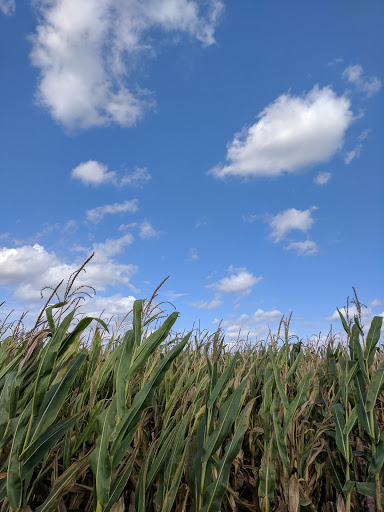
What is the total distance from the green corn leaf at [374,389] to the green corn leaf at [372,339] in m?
0.10

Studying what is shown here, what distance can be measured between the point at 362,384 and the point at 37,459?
133 centimetres

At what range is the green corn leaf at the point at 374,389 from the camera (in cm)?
148

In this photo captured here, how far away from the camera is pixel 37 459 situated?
111 centimetres

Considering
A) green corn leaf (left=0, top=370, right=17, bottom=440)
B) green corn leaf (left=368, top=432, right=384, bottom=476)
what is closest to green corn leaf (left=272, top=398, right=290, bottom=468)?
green corn leaf (left=368, top=432, right=384, bottom=476)

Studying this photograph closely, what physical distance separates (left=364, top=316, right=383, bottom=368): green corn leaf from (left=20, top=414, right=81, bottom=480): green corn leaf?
1.21 meters

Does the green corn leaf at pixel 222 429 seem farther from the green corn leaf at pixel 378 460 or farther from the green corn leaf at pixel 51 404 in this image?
the green corn leaf at pixel 378 460

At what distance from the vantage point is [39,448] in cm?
112

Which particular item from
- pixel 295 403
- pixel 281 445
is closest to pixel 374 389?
pixel 295 403

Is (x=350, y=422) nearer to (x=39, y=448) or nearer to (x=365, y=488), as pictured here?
(x=365, y=488)

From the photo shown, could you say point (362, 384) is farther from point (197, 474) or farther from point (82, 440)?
point (82, 440)

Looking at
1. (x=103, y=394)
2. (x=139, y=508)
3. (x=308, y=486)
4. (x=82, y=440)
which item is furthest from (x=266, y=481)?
(x=103, y=394)

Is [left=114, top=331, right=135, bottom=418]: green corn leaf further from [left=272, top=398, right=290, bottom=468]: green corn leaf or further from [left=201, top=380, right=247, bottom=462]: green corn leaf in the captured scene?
[left=272, top=398, right=290, bottom=468]: green corn leaf

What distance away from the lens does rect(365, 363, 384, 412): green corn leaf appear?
148 cm

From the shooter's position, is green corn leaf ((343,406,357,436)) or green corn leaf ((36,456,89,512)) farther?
green corn leaf ((343,406,357,436))
